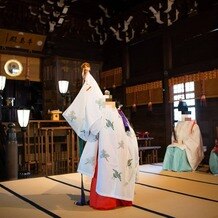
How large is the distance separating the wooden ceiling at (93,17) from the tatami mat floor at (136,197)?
4.74m

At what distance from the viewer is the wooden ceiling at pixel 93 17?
8.63 m

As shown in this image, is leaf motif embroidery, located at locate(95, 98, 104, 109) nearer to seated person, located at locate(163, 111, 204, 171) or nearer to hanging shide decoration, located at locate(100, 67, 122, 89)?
seated person, located at locate(163, 111, 204, 171)

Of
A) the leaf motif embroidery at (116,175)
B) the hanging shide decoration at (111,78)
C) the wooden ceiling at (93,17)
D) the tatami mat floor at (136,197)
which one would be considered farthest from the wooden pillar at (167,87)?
the leaf motif embroidery at (116,175)

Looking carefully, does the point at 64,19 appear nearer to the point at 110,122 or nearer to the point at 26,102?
the point at 26,102

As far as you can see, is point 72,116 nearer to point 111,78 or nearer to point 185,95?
point 185,95

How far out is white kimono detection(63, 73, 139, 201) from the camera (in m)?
3.64

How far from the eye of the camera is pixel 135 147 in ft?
13.9

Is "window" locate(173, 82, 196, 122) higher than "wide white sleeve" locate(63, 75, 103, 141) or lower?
higher

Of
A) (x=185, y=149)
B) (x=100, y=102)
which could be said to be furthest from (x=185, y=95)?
(x=100, y=102)

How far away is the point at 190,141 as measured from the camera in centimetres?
652

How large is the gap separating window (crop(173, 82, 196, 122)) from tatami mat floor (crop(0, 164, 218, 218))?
7.89 feet

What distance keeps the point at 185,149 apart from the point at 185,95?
202cm

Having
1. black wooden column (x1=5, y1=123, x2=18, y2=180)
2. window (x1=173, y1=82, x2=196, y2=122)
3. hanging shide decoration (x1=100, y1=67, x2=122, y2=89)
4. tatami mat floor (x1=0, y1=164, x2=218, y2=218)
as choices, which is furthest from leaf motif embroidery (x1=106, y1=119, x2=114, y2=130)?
hanging shide decoration (x1=100, y1=67, x2=122, y2=89)

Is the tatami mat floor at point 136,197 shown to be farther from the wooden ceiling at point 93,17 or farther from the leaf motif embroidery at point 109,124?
the wooden ceiling at point 93,17
